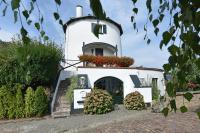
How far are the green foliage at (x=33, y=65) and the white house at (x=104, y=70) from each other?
7.77 ft

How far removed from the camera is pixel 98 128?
1472 cm

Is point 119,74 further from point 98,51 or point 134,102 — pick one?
point 98,51

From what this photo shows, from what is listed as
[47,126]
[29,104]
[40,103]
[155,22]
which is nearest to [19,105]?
[29,104]

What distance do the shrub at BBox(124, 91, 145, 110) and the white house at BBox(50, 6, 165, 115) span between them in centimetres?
151

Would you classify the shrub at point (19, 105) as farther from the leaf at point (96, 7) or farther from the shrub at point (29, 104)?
the leaf at point (96, 7)

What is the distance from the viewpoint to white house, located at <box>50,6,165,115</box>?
25198mm

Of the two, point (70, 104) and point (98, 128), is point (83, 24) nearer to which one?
point (70, 104)

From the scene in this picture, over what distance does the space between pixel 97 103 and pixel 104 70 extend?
5.24 meters

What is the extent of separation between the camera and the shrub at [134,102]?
893 inches

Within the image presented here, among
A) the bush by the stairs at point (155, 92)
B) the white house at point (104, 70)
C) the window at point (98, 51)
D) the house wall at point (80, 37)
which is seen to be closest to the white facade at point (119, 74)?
the white house at point (104, 70)

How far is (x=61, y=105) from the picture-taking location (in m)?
21.5

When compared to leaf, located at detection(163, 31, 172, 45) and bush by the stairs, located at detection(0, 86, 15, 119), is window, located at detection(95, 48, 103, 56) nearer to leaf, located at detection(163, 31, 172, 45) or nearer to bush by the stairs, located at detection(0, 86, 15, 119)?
bush by the stairs, located at detection(0, 86, 15, 119)

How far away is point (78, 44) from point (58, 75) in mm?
6984

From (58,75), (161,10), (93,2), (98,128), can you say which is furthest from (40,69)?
(93,2)
